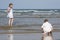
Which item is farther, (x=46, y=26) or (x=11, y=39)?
(x=11, y=39)

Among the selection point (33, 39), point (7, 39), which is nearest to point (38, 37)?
point (33, 39)

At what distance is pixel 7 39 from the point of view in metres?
15.3

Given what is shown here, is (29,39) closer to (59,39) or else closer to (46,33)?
(59,39)

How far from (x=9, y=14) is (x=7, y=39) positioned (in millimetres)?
4718

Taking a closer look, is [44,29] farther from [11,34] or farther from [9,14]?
[9,14]

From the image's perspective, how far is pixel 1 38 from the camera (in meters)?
15.8

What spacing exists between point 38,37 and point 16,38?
1272 mm

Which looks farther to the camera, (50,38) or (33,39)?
(33,39)
